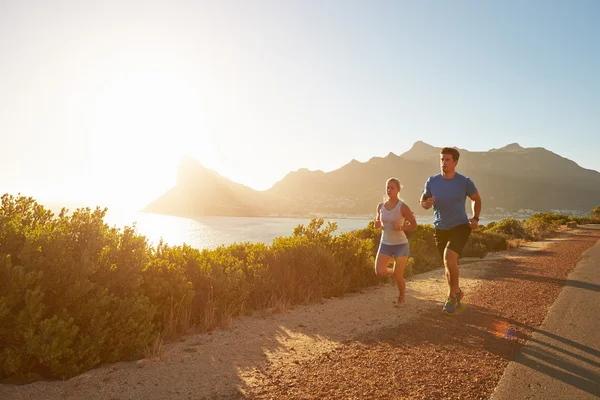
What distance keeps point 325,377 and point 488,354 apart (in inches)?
70.3

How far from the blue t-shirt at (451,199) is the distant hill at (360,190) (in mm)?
52677

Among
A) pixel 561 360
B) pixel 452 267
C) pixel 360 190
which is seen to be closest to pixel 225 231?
pixel 452 267

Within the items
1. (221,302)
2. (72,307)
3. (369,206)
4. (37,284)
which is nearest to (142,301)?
(72,307)

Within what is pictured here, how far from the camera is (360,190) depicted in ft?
260

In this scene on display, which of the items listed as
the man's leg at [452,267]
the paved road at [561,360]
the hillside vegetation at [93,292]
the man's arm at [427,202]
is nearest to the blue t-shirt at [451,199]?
the man's arm at [427,202]

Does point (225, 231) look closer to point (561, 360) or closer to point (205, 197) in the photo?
point (561, 360)

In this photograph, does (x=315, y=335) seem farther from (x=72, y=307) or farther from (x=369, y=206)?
(x=369, y=206)

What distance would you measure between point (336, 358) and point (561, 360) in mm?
2229

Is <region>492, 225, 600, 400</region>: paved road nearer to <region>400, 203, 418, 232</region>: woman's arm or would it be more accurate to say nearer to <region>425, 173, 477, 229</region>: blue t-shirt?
<region>425, 173, 477, 229</region>: blue t-shirt

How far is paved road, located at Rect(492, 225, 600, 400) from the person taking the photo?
9.93ft

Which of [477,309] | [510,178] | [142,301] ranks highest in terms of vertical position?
[510,178]

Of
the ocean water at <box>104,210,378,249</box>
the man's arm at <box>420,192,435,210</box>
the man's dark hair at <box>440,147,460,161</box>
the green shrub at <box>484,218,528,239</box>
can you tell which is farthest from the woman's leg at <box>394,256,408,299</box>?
the green shrub at <box>484,218,528,239</box>

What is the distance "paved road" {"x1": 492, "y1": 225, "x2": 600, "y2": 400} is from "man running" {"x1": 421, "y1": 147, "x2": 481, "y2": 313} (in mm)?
1283

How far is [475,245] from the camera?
14.5m
